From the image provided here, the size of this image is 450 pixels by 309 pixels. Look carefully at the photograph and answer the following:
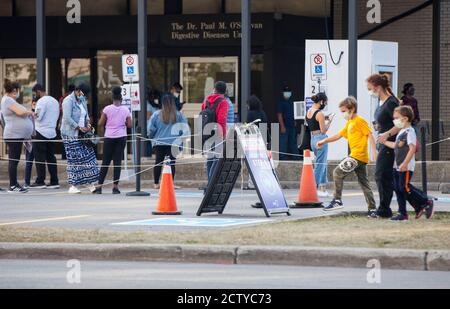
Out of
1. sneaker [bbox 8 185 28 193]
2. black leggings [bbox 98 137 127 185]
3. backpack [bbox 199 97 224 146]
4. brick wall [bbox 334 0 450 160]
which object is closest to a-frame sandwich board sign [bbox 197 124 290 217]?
backpack [bbox 199 97 224 146]

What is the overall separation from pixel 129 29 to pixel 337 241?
18.9 metres

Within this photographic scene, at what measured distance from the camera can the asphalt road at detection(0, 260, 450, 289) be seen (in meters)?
11.0

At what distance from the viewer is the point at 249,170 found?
1681 centimetres

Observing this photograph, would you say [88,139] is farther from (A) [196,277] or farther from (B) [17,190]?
(A) [196,277]

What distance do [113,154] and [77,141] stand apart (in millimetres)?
711

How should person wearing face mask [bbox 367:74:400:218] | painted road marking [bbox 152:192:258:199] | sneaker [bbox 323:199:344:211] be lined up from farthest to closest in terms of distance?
painted road marking [bbox 152:192:258:199]
sneaker [bbox 323:199:344:211]
person wearing face mask [bbox 367:74:400:218]

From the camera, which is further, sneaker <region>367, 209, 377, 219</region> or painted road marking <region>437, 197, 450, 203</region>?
painted road marking <region>437, 197, 450, 203</region>

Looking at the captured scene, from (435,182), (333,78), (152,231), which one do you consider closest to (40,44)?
(333,78)

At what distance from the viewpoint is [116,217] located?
17.0 metres

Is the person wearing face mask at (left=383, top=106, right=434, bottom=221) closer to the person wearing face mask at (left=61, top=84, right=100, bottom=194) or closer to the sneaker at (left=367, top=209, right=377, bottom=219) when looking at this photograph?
the sneaker at (left=367, top=209, right=377, bottom=219)

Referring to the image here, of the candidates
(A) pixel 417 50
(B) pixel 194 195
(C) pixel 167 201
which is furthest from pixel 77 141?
(A) pixel 417 50

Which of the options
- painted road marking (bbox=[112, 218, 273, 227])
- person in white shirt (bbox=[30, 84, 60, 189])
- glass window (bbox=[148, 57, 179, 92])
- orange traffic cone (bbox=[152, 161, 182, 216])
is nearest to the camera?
painted road marking (bbox=[112, 218, 273, 227])

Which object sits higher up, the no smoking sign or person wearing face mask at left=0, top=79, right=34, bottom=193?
the no smoking sign

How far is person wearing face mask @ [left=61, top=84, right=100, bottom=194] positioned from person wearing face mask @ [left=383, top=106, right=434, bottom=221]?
787 cm
